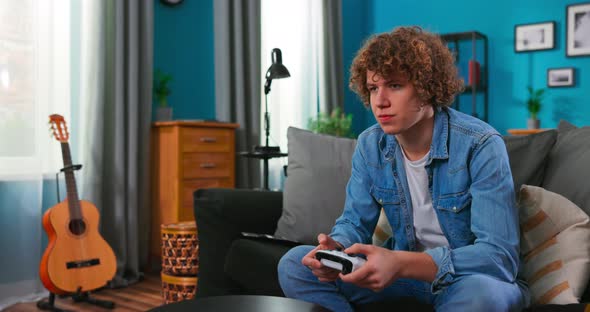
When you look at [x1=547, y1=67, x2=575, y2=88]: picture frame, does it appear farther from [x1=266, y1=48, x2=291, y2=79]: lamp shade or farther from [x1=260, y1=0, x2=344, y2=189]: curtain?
[x1=266, y1=48, x2=291, y2=79]: lamp shade

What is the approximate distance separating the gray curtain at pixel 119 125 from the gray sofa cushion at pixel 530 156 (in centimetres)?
225

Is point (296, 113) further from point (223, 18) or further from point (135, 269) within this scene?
point (135, 269)

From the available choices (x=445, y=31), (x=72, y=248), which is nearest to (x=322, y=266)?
(x=72, y=248)

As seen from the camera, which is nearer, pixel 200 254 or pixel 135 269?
pixel 200 254

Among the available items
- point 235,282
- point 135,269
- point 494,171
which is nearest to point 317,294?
point 494,171

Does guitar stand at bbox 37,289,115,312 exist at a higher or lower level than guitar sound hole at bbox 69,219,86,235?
lower

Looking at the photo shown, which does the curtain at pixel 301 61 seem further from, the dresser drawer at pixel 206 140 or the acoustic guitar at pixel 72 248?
the acoustic guitar at pixel 72 248

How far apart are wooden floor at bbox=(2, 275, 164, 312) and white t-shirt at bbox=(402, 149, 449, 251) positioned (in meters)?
1.64

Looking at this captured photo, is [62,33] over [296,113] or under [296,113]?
over

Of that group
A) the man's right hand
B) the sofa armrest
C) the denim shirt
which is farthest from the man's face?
the sofa armrest

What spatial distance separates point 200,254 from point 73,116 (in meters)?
1.47

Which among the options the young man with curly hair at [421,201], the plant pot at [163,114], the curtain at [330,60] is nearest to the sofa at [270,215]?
the young man with curly hair at [421,201]

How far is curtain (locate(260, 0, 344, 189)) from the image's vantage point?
4.51m

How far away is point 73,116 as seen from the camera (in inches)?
124
